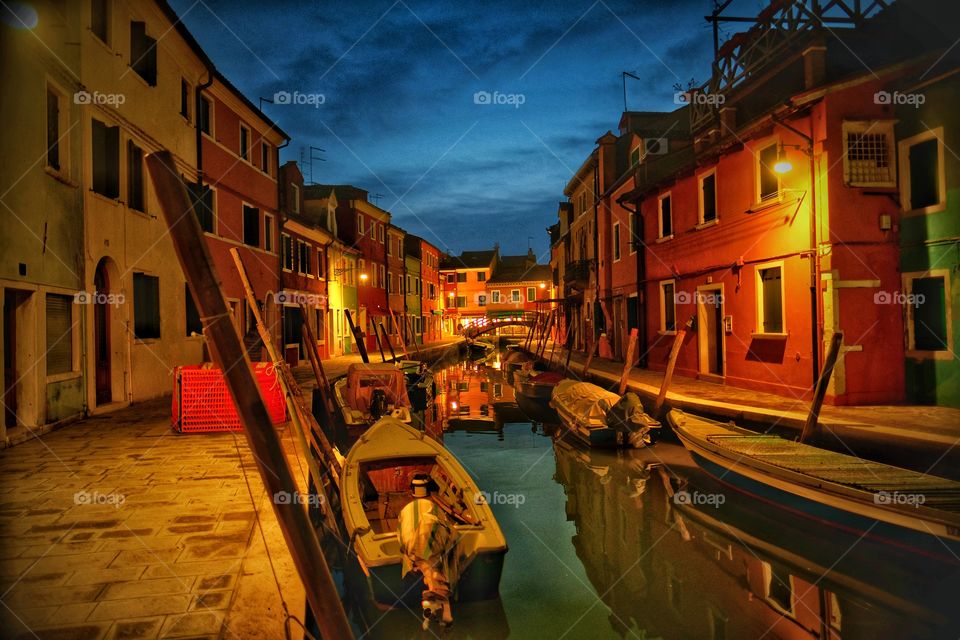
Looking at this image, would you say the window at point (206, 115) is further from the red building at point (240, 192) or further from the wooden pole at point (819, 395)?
the wooden pole at point (819, 395)

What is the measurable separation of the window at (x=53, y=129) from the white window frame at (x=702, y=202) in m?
14.9

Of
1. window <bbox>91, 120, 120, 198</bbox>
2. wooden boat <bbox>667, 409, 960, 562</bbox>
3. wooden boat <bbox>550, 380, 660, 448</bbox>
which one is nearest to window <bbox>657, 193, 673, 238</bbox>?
wooden boat <bbox>550, 380, 660, 448</bbox>

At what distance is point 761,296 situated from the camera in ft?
46.4

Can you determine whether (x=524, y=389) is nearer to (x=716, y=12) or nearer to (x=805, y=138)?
(x=805, y=138)

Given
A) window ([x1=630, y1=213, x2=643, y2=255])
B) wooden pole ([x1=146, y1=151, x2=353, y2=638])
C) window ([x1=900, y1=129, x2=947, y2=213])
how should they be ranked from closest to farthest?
1. wooden pole ([x1=146, y1=151, x2=353, y2=638])
2. window ([x1=900, y1=129, x2=947, y2=213])
3. window ([x1=630, y1=213, x2=643, y2=255])

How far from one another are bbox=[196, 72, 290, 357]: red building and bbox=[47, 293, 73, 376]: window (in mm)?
5079

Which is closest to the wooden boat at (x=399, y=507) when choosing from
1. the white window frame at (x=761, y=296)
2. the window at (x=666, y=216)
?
the white window frame at (x=761, y=296)

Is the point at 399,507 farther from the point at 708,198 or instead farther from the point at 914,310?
the point at 708,198

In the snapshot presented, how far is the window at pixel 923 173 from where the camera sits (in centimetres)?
1116

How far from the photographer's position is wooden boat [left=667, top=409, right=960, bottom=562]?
20.1 feet

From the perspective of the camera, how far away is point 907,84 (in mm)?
11609

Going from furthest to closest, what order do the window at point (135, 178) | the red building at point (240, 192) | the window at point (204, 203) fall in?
the red building at point (240, 192), the window at point (204, 203), the window at point (135, 178)

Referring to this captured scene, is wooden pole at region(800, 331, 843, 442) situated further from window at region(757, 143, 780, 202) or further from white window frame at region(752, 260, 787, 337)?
window at region(757, 143, 780, 202)

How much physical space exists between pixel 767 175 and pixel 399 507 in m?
11.8
